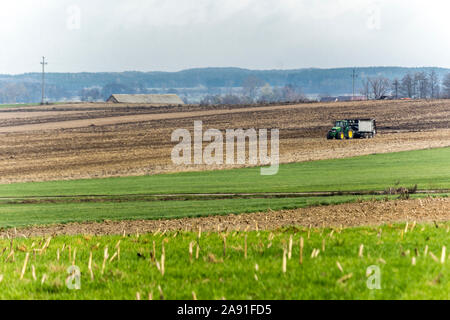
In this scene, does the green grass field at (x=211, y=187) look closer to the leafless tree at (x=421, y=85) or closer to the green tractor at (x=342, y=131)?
the green tractor at (x=342, y=131)

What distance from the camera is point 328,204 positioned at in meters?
23.0

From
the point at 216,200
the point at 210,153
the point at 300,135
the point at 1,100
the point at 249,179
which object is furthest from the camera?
the point at 1,100

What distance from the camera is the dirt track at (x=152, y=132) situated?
149ft

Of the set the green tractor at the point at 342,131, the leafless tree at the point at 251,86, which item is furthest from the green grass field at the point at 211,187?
the leafless tree at the point at 251,86

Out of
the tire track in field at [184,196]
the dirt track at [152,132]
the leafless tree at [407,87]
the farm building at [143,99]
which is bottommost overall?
the tire track in field at [184,196]

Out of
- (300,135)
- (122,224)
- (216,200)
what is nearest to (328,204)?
(216,200)

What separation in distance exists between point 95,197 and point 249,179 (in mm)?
9504

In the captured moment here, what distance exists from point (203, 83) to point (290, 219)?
139486 mm

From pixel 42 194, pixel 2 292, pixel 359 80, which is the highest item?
pixel 359 80

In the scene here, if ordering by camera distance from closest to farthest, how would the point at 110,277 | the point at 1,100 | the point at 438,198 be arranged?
1. the point at 110,277
2. the point at 438,198
3. the point at 1,100

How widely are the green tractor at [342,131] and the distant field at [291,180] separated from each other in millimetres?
10843

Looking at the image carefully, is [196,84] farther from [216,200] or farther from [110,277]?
[110,277]

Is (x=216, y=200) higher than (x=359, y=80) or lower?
lower

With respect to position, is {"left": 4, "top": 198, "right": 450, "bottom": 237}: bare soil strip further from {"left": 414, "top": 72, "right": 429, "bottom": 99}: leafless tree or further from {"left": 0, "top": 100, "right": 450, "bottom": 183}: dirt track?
{"left": 414, "top": 72, "right": 429, "bottom": 99}: leafless tree
